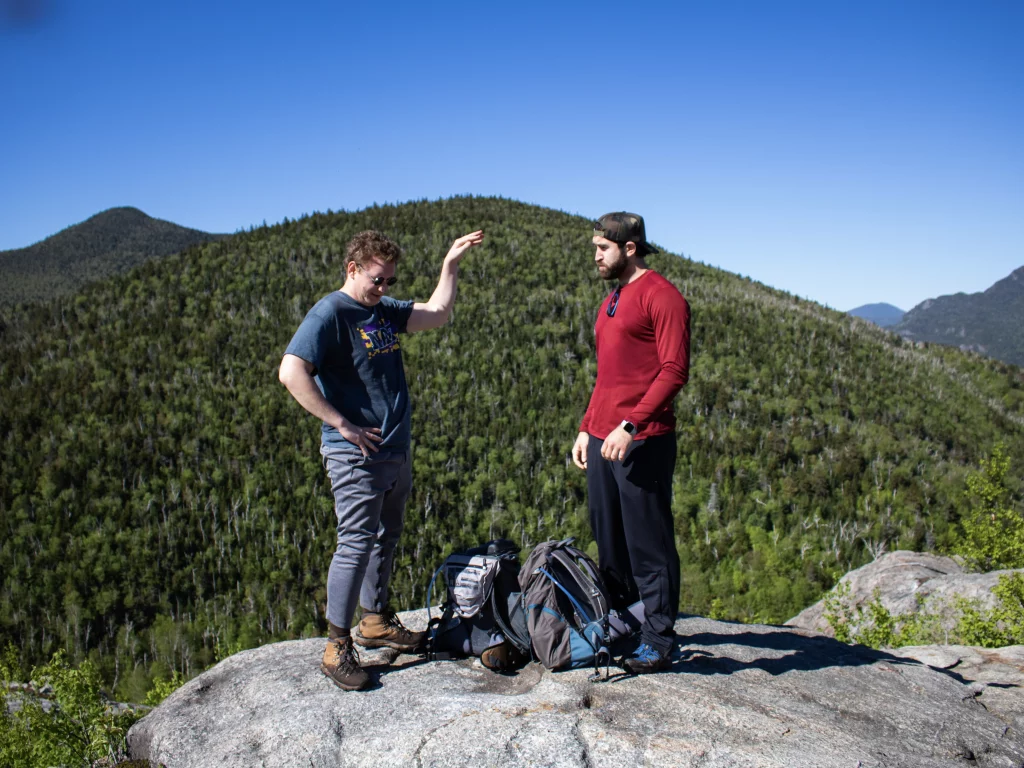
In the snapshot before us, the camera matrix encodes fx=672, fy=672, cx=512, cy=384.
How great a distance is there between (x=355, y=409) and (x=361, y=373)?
22 centimetres

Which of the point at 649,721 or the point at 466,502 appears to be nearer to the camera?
the point at 649,721

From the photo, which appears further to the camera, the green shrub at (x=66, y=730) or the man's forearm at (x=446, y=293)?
the man's forearm at (x=446, y=293)

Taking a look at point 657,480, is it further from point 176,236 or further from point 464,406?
point 176,236

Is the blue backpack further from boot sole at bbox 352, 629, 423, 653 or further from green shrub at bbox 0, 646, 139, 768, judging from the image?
green shrub at bbox 0, 646, 139, 768

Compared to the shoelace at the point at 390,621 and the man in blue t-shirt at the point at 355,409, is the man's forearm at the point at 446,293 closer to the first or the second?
the man in blue t-shirt at the point at 355,409

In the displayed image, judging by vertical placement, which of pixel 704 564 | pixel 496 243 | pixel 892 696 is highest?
pixel 496 243

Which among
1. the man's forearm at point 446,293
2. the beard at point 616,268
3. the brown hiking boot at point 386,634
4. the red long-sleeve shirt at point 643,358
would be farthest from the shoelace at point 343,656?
the beard at point 616,268

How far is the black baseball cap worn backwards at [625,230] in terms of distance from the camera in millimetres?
3996

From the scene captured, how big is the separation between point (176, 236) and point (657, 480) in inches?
5615

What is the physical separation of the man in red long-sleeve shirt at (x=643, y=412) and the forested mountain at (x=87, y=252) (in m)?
78.2

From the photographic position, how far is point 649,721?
3436mm

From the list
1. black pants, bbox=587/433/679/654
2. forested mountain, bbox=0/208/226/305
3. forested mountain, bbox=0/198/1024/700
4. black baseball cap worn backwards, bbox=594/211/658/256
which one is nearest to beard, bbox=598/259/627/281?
black baseball cap worn backwards, bbox=594/211/658/256

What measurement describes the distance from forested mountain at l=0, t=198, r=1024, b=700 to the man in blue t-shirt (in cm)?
784

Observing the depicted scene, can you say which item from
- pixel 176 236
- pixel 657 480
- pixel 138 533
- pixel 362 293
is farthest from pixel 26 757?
pixel 176 236
